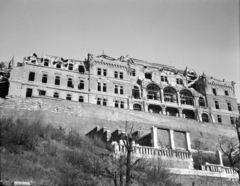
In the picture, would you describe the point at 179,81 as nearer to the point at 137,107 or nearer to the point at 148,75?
the point at 148,75

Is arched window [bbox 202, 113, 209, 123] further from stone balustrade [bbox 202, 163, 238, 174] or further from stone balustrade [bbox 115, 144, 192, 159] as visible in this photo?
stone balustrade [bbox 115, 144, 192, 159]

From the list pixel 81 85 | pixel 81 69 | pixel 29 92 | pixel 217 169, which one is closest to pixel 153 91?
pixel 81 85

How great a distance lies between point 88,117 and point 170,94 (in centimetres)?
2385

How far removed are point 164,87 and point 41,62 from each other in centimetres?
2518

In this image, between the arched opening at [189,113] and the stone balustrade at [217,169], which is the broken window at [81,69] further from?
the stone balustrade at [217,169]

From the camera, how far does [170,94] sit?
6297 cm

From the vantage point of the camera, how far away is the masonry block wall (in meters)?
41.3

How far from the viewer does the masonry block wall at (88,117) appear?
41.3m

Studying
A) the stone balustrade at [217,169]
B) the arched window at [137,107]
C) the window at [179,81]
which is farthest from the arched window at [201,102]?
the stone balustrade at [217,169]

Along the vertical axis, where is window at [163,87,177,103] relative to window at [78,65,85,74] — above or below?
below

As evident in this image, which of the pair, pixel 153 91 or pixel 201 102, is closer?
pixel 153 91

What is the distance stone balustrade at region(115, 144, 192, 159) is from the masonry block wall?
56.2 feet

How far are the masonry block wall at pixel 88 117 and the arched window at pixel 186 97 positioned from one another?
11037 mm

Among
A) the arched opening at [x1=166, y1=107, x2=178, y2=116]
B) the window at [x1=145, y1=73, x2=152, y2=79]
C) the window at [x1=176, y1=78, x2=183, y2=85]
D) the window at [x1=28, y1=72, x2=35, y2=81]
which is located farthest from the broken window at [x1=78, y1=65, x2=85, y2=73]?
the window at [x1=176, y1=78, x2=183, y2=85]
